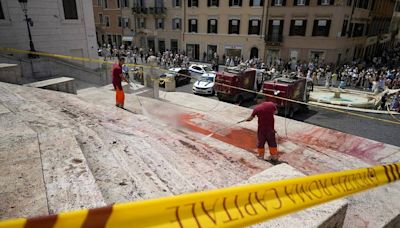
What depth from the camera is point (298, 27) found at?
96.5ft

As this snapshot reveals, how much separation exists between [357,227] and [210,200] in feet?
10.7

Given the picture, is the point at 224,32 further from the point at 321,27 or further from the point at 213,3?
the point at 321,27

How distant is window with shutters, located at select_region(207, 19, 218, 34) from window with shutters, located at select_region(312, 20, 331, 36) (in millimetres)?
12209

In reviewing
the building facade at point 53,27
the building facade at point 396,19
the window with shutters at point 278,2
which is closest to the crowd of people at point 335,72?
the window with shutters at point 278,2

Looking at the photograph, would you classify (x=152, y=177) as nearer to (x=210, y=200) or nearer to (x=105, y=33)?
(x=210, y=200)

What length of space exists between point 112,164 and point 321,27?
29.6 meters

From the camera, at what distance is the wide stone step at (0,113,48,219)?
292 centimetres

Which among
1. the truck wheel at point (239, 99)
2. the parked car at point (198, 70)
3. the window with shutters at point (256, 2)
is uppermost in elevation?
the window with shutters at point (256, 2)

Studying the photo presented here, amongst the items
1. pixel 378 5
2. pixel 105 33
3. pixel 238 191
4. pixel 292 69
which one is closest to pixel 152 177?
pixel 238 191

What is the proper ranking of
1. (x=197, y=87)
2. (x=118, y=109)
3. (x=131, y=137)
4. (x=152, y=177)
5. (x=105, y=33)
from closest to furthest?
(x=152, y=177) < (x=131, y=137) < (x=118, y=109) < (x=197, y=87) < (x=105, y=33)

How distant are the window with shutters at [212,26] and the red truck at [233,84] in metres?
17.8

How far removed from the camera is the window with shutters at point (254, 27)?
104ft

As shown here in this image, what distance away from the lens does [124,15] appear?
44.8 m

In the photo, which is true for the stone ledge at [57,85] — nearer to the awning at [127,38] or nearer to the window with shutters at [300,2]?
the window with shutters at [300,2]
